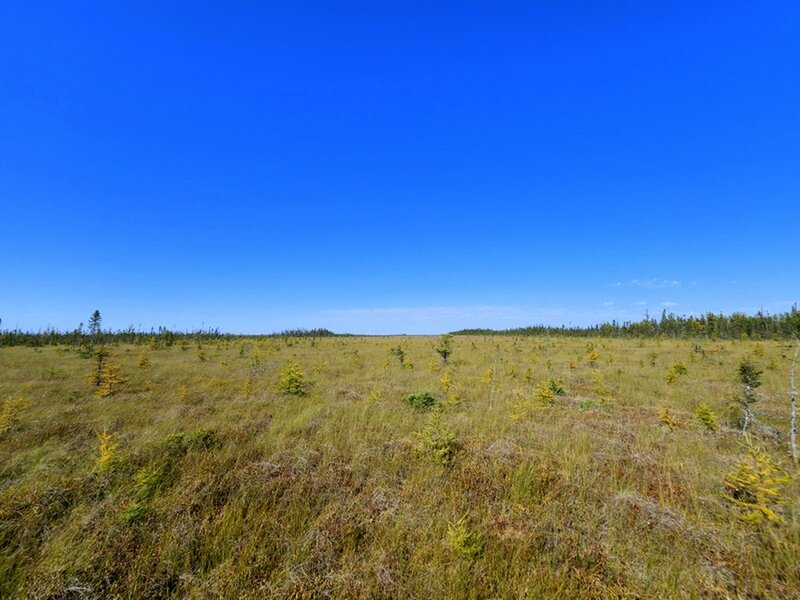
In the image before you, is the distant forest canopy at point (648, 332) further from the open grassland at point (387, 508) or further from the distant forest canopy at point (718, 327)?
the open grassland at point (387, 508)

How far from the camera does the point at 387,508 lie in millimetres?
3992

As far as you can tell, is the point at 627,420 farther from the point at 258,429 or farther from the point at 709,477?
the point at 258,429

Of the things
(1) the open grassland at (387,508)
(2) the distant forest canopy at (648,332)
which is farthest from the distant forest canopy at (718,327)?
(1) the open grassland at (387,508)

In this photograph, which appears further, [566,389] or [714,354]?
[714,354]


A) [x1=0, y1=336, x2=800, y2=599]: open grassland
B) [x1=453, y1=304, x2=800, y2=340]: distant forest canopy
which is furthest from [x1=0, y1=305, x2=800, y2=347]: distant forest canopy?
[x1=0, y1=336, x2=800, y2=599]: open grassland

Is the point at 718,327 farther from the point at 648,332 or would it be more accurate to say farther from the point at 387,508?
the point at 387,508

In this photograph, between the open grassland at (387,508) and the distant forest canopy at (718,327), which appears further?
the distant forest canopy at (718,327)

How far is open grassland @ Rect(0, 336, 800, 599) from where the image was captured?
2.93 metres

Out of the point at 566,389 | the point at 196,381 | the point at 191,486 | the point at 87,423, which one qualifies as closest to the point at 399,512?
the point at 191,486

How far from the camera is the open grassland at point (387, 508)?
2928mm

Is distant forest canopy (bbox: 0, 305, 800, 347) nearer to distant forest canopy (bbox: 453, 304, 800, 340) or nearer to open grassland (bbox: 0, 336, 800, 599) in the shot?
distant forest canopy (bbox: 453, 304, 800, 340)

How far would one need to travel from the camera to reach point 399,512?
3.90m

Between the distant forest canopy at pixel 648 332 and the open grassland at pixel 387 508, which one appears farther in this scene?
the distant forest canopy at pixel 648 332

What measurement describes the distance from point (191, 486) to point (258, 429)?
2.71 metres
